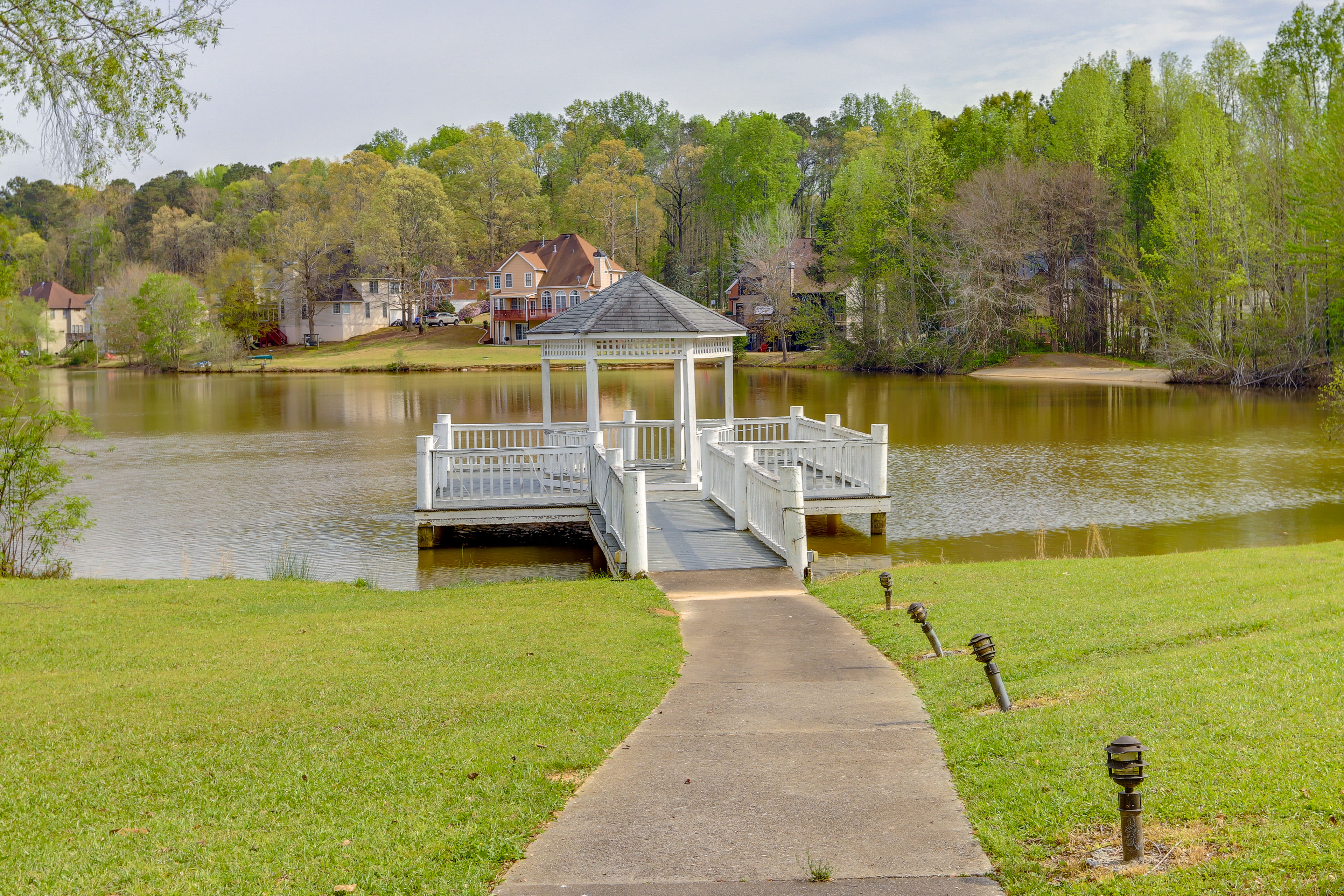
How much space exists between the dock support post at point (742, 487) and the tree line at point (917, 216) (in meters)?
9.89

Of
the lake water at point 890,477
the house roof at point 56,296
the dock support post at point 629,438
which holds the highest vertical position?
the house roof at point 56,296

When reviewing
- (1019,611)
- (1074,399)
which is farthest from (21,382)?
(1074,399)

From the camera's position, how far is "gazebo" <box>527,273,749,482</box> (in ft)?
63.6

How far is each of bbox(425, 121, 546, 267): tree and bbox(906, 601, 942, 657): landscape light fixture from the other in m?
89.6

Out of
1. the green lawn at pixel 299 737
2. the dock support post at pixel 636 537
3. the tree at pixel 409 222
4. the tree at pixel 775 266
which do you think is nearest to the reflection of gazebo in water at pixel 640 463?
the dock support post at pixel 636 537

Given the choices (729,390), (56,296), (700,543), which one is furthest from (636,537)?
(56,296)

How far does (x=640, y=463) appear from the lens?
2117 cm

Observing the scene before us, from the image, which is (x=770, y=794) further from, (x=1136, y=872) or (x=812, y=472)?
(x=812, y=472)

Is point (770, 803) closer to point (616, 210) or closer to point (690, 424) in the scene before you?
point (690, 424)

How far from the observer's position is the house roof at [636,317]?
19391 mm

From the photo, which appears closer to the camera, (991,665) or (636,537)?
(991,665)

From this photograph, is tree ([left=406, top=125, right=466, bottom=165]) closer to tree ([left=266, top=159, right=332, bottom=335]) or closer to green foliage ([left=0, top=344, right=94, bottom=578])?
tree ([left=266, top=159, right=332, bottom=335])

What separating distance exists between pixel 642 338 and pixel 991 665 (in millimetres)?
13655

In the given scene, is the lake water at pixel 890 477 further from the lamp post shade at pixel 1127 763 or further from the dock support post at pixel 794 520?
the lamp post shade at pixel 1127 763
